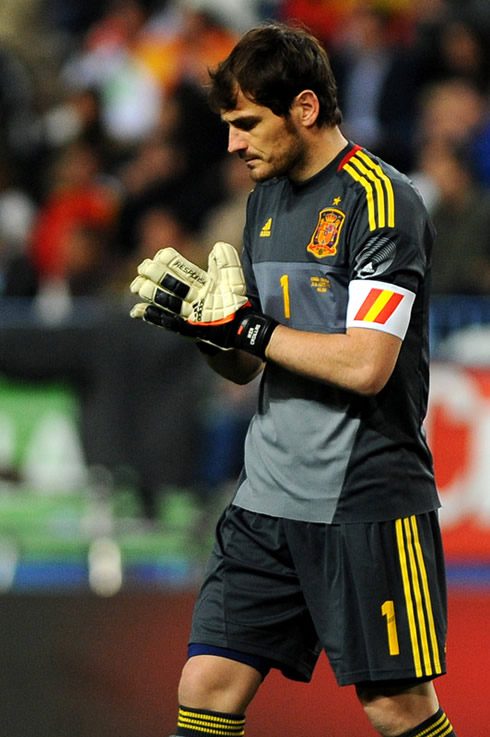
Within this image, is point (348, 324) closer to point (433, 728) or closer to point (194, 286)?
point (194, 286)

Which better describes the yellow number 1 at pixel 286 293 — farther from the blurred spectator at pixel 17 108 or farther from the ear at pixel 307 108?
the blurred spectator at pixel 17 108

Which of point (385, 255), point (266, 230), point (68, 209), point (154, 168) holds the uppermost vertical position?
point (154, 168)

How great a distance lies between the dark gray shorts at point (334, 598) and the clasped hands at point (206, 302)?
528 mm

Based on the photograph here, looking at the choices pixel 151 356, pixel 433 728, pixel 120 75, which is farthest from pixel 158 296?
pixel 120 75

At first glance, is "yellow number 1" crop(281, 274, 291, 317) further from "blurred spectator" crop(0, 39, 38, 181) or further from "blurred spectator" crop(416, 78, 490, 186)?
"blurred spectator" crop(0, 39, 38, 181)

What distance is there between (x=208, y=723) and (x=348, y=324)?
3.65 feet

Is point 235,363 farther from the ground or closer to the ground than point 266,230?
closer to the ground

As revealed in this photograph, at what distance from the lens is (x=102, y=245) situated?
9.50 meters

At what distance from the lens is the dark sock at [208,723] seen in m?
3.54

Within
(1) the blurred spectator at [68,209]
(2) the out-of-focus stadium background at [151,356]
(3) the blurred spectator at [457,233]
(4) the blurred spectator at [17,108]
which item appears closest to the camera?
(2) the out-of-focus stadium background at [151,356]

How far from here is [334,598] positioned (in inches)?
139

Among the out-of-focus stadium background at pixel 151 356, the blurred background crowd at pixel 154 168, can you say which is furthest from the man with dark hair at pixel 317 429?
the blurred background crowd at pixel 154 168

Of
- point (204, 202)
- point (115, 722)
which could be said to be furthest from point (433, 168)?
point (115, 722)

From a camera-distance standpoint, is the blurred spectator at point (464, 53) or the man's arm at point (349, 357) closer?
the man's arm at point (349, 357)
